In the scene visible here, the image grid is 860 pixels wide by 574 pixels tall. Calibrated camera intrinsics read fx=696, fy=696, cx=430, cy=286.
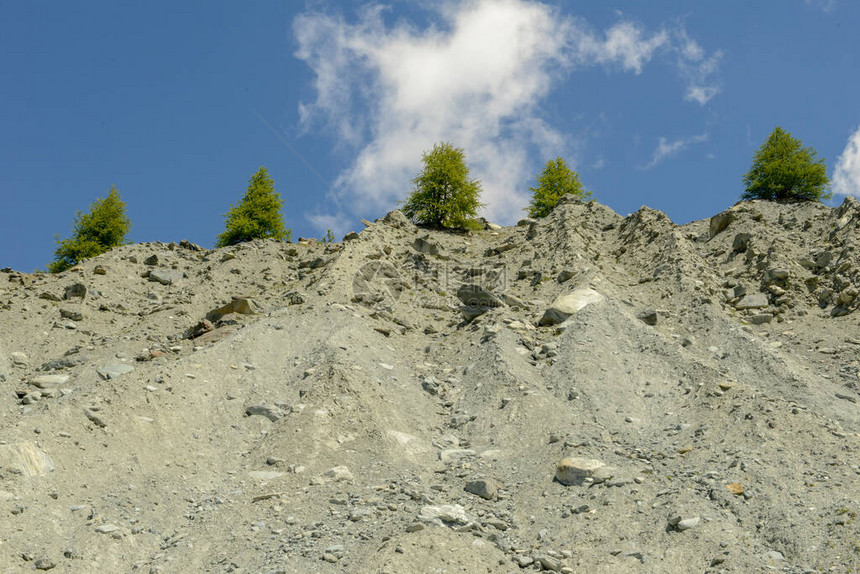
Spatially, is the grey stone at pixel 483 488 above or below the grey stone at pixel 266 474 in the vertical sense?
below

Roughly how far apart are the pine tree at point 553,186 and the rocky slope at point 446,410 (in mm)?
11764

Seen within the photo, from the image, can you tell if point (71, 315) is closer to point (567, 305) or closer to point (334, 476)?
point (334, 476)

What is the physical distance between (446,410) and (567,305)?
20.3 ft

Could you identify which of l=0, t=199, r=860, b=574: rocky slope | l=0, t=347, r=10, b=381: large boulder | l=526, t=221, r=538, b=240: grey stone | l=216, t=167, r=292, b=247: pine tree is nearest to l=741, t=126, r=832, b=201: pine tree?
Answer: l=0, t=199, r=860, b=574: rocky slope

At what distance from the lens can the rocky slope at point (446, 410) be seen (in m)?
11.6

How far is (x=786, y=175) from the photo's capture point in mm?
34469

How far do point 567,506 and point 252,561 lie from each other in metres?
5.65

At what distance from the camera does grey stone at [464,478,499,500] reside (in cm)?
1344

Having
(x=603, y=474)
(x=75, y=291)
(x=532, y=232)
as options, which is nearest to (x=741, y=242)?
(x=532, y=232)

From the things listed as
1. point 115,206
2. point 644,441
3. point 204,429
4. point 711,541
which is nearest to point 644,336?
point 644,441

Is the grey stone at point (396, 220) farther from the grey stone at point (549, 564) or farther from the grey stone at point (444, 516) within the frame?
the grey stone at point (549, 564)

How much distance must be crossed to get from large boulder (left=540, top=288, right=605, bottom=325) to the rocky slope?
9cm

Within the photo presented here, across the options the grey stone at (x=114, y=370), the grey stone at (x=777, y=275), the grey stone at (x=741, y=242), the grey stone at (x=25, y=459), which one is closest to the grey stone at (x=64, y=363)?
the grey stone at (x=114, y=370)

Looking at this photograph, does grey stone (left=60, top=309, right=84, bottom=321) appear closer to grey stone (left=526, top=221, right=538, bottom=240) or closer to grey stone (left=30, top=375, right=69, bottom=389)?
grey stone (left=30, top=375, right=69, bottom=389)
